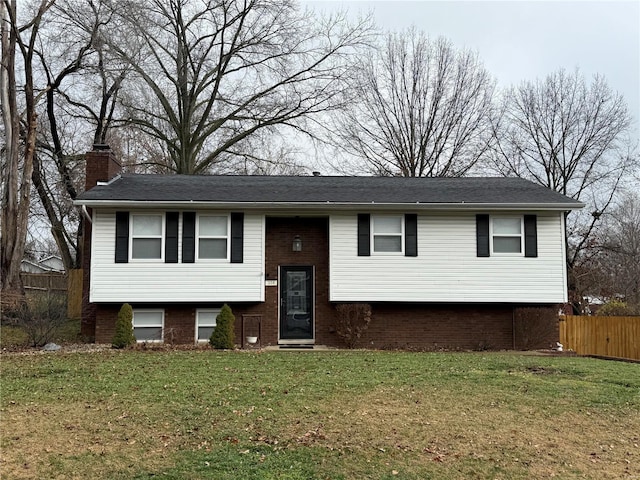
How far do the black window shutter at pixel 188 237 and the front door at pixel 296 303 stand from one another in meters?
2.31

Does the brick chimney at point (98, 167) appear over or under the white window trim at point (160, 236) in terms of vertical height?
over

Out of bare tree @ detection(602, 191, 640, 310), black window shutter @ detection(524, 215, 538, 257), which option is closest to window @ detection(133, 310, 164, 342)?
black window shutter @ detection(524, 215, 538, 257)

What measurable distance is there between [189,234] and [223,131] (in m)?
14.0

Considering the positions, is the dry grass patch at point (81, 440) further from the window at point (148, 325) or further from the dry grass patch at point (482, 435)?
the window at point (148, 325)

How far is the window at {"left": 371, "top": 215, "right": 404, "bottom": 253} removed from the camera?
1539 centimetres

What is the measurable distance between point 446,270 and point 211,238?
5856mm

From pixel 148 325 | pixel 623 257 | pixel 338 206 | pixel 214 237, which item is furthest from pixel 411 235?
pixel 623 257

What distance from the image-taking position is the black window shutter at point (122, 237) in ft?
48.6

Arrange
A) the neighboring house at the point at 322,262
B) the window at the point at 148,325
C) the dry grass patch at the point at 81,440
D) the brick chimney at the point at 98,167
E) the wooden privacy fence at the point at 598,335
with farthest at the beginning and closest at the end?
the wooden privacy fence at the point at 598,335
the brick chimney at the point at 98,167
the window at the point at 148,325
the neighboring house at the point at 322,262
the dry grass patch at the point at 81,440

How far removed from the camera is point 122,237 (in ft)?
48.7

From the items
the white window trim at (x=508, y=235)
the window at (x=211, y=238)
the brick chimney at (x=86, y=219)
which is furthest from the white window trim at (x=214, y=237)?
the white window trim at (x=508, y=235)

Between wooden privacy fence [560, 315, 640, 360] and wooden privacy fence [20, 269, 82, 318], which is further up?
wooden privacy fence [20, 269, 82, 318]

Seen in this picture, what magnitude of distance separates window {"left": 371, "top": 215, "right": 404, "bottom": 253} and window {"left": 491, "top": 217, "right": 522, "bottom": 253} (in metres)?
2.36

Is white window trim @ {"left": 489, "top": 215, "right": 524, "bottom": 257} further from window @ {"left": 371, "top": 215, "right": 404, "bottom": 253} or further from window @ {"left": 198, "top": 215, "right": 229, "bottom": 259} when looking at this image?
window @ {"left": 198, "top": 215, "right": 229, "bottom": 259}
